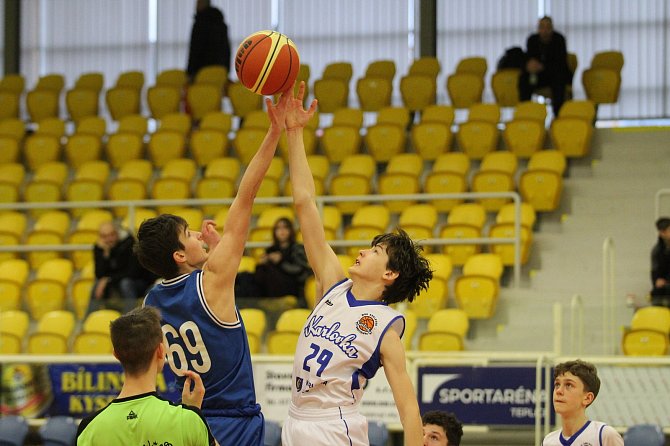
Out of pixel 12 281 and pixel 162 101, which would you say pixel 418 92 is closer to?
pixel 162 101

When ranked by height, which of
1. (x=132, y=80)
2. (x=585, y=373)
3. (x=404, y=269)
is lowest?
(x=585, y=373)

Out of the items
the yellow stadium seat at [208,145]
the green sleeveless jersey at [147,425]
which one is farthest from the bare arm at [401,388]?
the yellow stadium seat at [208,145]

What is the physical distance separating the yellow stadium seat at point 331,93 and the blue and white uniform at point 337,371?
439 inches

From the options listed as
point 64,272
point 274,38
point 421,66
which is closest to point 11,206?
point 64,272

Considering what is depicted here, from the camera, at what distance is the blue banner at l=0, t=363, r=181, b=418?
10047 millimetres

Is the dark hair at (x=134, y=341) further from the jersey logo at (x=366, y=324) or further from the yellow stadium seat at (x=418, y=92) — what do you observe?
the yellow stadium seat at (x=418, y=92)

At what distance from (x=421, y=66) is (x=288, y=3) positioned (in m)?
4.57

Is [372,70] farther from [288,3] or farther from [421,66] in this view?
[288,3]

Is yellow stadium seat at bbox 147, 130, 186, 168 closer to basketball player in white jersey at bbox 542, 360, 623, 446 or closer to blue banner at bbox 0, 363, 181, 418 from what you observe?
blue banner at bbox 0, 363, 181, 418

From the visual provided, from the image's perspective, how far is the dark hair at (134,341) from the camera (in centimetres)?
406

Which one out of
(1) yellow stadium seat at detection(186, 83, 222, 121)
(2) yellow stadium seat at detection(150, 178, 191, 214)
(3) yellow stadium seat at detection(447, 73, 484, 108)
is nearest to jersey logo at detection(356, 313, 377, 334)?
(2) yellow stadium seat at detection(150, 178, 191, 214)

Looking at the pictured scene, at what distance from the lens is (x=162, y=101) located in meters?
16.6

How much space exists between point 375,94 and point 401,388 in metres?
11.3

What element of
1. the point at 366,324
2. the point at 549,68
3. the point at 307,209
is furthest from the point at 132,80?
the point at 366,324
